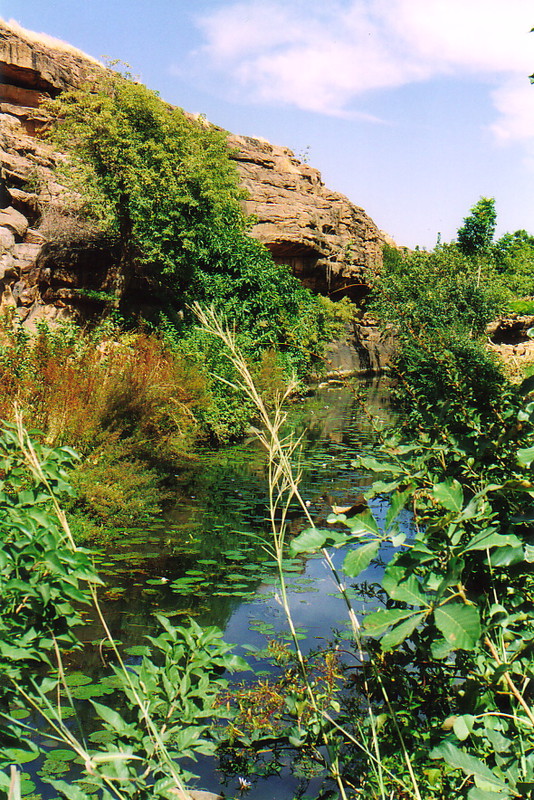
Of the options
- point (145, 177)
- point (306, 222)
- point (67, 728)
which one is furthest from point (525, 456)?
point (306, 222)

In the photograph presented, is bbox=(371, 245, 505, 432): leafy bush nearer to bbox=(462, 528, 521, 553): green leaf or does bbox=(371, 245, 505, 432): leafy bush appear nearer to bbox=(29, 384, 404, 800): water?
bbox=(29, 384, 404, 800): water

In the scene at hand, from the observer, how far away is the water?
14.0 feet

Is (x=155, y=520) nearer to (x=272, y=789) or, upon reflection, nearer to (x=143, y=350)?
(x=143, y=350)

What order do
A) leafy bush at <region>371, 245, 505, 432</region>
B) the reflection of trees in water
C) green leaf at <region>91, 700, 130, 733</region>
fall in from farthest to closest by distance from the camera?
the reflection of trees in water
leafy bush at <region>371, 245, 505, 432</region>
green leaf at <region>91, 700, 130, 733</region>

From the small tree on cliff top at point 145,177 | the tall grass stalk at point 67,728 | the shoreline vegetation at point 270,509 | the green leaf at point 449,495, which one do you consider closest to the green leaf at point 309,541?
the shoreline vegetation at point 270,509

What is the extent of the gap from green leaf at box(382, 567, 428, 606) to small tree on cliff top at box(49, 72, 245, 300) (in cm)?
1526

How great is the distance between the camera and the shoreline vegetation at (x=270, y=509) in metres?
1.18

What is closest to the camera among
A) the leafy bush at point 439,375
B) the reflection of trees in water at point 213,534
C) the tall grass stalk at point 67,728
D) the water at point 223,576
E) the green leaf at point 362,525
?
the tall grass stalk at point 67,728

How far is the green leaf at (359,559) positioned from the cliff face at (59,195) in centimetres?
1410

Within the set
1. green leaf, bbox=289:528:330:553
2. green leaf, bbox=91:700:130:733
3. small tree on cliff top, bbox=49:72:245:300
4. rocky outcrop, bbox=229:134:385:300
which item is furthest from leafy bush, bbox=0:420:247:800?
rocky outcrop, bbox=229:134:385:300

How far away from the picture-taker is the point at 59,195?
1812cm

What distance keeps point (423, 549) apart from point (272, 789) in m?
2.30

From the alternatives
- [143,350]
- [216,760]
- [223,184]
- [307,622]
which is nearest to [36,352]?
[143,350]

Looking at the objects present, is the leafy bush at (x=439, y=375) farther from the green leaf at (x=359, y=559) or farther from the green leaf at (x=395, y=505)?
the green leaf at (x=359, y=559)
